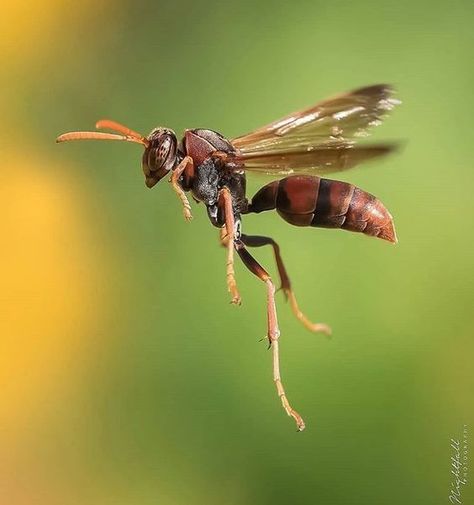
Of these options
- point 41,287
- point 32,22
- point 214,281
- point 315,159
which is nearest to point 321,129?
point 315,159

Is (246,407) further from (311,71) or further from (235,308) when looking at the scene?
(311,71)

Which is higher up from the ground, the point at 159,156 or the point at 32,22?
the point at 32,22

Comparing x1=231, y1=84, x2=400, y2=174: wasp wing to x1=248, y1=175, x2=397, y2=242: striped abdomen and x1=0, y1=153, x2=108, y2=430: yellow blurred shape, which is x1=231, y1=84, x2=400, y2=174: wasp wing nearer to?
x1=248, y1=175, x2=397, y2=242: striped abdomen

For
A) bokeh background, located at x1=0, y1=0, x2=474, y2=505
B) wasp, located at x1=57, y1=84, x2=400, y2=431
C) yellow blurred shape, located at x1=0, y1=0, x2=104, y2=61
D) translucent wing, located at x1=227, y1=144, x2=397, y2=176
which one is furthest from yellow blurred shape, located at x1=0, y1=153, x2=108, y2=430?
translucent wing, located at x1=227, y1=144, x2=397, y2=176

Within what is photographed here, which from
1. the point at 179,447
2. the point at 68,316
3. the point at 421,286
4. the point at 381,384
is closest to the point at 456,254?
the point at 421,286

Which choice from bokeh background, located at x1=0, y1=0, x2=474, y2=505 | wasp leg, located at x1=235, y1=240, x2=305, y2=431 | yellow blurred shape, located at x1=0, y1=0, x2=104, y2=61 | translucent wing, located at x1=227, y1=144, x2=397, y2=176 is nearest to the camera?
translucent wing, located at x1=227, y1=144, x2=397, y2=176

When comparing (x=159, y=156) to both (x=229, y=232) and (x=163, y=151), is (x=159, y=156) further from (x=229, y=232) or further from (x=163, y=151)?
(x=229, y=232)
